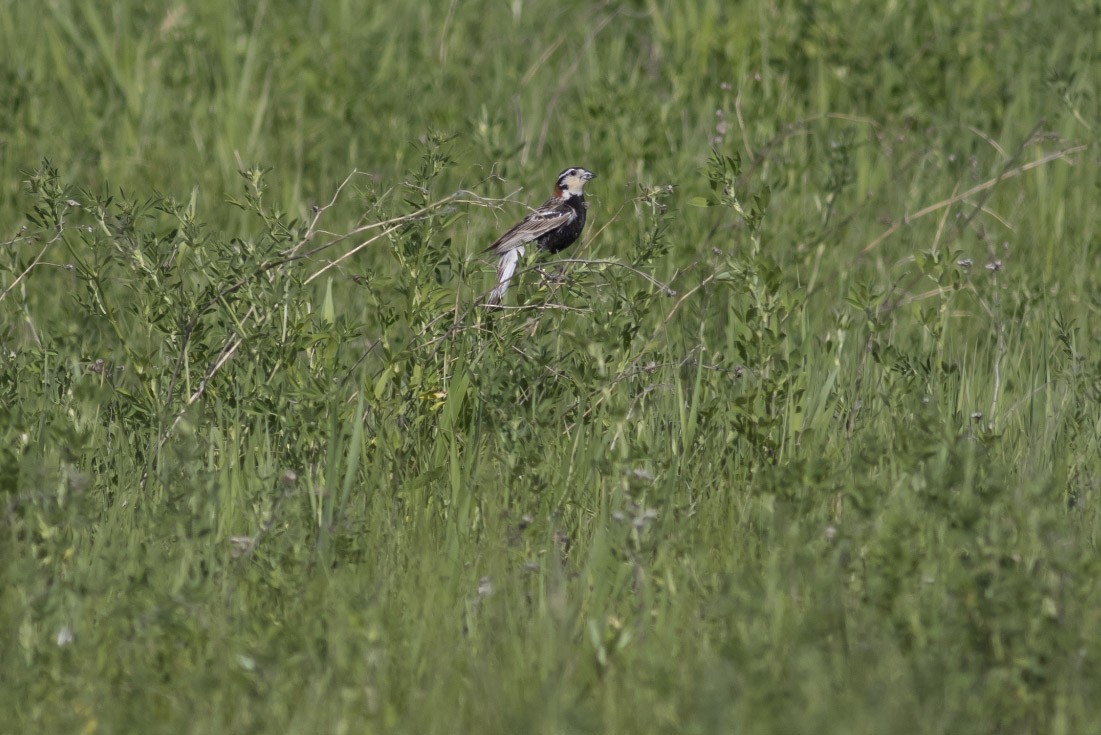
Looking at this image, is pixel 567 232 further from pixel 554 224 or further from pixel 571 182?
pixel 571 182

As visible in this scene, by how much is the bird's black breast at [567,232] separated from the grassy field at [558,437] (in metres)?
0.20

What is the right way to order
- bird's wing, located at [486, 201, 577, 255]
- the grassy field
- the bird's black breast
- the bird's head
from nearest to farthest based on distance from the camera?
1. the grassy field
2. bird's wing, located at [486, 201, 577, 255]
3. the bird's black breast
4. the bird's head

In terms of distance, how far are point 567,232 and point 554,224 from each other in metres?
0.18

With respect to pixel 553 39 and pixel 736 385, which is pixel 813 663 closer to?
pixel 736 385

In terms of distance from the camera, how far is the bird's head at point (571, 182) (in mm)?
6996

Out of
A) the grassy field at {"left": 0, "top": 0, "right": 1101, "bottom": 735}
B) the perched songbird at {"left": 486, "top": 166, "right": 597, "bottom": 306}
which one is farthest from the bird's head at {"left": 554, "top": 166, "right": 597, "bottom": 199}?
the grassy field at {"left": 0, "top": 0, "right": 1101, "bottom": 735}

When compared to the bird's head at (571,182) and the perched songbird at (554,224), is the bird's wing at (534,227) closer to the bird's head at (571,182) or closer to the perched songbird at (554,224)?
the perched songbird at (554,224)

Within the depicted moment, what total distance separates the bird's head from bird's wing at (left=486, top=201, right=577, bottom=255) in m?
0.19

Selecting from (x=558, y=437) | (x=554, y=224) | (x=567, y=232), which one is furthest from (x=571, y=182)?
(x=558, y=437)

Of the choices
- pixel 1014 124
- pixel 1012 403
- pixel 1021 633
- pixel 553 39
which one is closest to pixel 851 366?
pixel 1012 403

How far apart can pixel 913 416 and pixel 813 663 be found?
6.65 feet

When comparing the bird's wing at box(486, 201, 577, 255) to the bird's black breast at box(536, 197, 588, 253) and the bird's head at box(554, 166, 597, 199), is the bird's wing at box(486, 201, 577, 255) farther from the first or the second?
the bird's head at box(554, 166, 597, 199)

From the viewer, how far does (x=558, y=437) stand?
15.3 ft

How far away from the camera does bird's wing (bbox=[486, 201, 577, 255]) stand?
664 centimetres
